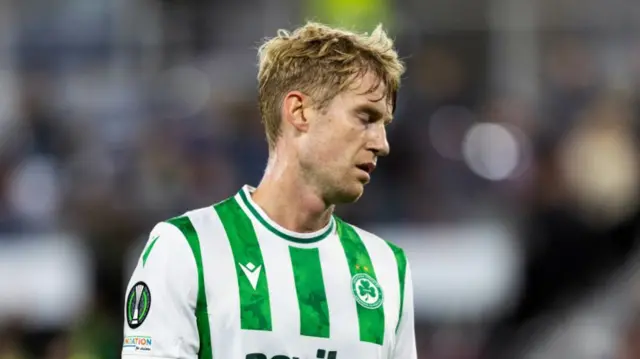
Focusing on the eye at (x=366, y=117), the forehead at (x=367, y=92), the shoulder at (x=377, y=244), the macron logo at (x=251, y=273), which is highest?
the forehead at (x=367, y=92)

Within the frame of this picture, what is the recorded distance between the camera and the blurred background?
387 inches

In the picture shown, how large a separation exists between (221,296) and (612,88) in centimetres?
697

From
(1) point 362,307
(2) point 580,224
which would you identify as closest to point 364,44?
(1) point 362,307

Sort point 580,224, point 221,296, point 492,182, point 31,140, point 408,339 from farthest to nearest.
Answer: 1. point 31,140
2. point 492,182
3. point 580,224
4. point 408,339
5. point 221,296

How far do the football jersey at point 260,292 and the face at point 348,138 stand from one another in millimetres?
234

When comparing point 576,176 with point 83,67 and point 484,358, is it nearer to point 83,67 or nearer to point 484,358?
point 484,358

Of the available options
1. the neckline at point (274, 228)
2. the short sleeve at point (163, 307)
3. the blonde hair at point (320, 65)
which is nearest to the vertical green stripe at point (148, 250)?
the short sleeve at point (163, 307)

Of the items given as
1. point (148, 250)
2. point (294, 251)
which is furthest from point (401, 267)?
point (148, 250)

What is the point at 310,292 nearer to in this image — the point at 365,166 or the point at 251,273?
the point at 251,273

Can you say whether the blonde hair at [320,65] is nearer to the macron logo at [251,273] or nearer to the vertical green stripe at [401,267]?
the macron logo at [251,273]

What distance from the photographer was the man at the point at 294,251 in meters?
4.07

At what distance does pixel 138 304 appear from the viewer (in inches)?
160

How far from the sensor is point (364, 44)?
4.29 m

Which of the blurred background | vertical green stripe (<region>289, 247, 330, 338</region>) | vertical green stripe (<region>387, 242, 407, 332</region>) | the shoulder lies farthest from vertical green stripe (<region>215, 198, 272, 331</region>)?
the blurred background
